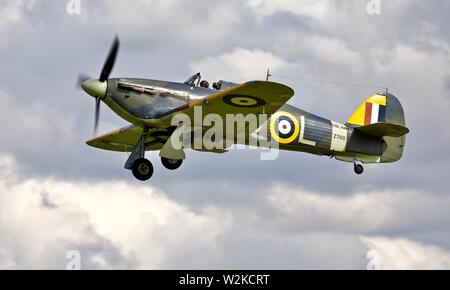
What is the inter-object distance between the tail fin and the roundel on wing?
4.05m

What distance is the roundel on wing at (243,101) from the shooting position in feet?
66.8

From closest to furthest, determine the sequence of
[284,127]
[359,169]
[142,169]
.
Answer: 1. [142,169]
2. [284,127]
3. [359,169]

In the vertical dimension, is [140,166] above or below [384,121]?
below

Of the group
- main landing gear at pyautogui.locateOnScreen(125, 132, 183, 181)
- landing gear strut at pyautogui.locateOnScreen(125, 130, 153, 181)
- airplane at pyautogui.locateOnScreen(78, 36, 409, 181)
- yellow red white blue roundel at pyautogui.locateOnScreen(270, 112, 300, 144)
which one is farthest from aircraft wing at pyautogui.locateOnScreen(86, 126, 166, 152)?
yellow red white blue roundel at pyautogui.locateOnScreen(270, 112, 300, 144)

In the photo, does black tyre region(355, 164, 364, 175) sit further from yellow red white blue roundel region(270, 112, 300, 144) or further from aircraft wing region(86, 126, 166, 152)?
aircraft wing region(86, 126, 166, 152)

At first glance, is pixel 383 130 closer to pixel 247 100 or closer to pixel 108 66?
pixel 247 100

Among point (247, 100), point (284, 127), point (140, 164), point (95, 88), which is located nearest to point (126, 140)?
point (140, 164)

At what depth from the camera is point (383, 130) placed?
2384 cm

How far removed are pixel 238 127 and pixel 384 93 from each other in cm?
594

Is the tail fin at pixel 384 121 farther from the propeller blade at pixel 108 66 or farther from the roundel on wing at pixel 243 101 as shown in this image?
the propeller blade at pixel 108 66

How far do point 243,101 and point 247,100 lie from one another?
0.41ft

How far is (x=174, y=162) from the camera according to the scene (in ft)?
78.3
